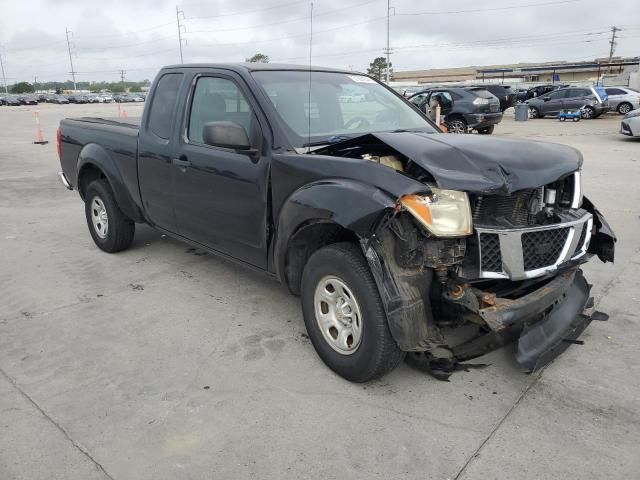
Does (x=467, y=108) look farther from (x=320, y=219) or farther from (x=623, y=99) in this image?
(x=320, y=219)

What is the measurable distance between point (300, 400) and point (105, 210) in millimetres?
3522

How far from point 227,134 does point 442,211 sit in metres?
1.60

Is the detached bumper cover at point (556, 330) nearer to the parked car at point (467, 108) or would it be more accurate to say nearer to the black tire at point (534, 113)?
the parked car at point (467, 108)

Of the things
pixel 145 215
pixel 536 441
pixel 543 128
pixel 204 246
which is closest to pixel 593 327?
pixel 536 441

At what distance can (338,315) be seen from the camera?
10.7 ft

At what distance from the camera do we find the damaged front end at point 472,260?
2.80 meters

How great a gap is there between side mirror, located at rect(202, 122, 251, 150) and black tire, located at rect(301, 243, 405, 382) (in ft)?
3.15

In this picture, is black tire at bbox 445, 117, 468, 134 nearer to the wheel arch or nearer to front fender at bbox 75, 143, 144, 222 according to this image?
front fender at bbox 75, 143, 144, 222

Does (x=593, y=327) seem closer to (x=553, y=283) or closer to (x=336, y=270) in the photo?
(x=553, y=283)

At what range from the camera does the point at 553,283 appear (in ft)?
10.3

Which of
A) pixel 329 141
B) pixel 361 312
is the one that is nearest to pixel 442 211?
pixel 361 312

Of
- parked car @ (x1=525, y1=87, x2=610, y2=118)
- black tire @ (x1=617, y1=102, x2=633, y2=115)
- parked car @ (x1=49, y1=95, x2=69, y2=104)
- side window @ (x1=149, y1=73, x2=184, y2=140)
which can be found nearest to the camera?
side window @ (x1=149, y1=73, x2=184, y2=140)

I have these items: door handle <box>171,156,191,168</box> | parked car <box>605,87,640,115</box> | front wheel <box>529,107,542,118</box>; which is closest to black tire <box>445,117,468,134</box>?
front wheel <box>529,107,542,118</box>

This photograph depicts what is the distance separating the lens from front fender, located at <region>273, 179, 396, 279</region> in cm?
279
